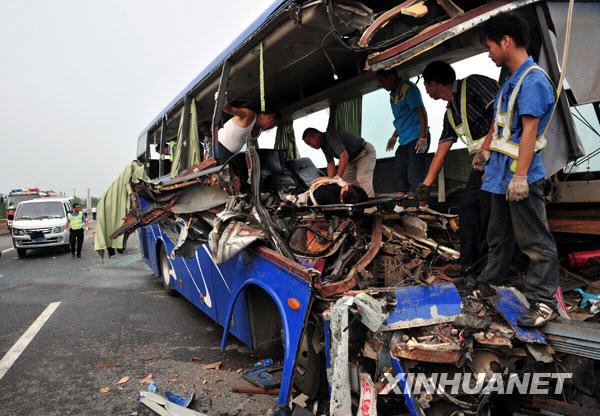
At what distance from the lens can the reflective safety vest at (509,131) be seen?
2.11m

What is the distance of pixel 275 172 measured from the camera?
4.77 m

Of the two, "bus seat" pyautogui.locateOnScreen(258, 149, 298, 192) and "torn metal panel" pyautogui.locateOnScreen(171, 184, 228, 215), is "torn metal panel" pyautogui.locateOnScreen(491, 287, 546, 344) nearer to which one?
"bus seat" pyautogui.locateOnScreen(258, 149, 298, 192)

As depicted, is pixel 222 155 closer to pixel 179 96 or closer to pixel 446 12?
pixel 179 96

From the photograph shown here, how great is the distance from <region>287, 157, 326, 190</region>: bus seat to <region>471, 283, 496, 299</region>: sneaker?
2.73m

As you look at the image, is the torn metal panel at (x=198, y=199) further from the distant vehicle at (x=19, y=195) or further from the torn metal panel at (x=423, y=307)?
the distant vehicle at (x=19, y=195)

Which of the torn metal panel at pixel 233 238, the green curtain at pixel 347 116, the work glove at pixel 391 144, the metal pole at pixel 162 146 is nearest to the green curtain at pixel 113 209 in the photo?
the metal pole at pixel 162 146

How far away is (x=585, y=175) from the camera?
9.16ft

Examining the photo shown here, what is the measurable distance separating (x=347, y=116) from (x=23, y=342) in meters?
5.36

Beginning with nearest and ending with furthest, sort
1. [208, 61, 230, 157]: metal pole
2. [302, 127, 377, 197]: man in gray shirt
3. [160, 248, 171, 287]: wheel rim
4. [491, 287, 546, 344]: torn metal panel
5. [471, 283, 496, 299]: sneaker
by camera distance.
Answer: [491, 287, 546, 344]: torn metal panel, [471, 283, 496, 299]: sneaker, [208, 61, 230, 157]: metal pole, [302, 127, 377, 197]: man in gray shirt, [160, 248, 171, 287]: wheel rim

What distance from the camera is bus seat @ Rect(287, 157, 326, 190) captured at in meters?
4.93

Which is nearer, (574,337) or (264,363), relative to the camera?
(574,337)

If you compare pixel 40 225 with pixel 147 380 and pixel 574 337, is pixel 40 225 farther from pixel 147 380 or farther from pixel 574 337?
pixel 574 337

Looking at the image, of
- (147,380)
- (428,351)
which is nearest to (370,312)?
(428,351)

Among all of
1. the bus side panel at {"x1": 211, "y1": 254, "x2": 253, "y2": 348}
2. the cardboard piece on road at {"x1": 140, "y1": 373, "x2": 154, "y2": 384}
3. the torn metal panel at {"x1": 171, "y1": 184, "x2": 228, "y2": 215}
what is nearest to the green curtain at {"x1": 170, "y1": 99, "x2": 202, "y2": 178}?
the torn metal panel at {"x1": 171, "y1": 184, "x2": 228, "y2": 215}
